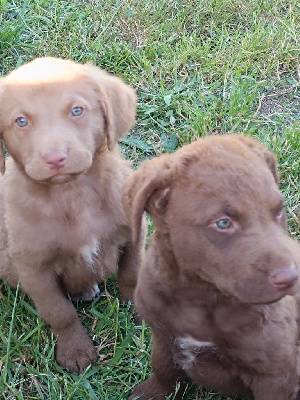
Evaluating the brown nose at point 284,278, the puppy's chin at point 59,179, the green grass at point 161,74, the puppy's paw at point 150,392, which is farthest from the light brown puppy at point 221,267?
the green grass at point 161,74

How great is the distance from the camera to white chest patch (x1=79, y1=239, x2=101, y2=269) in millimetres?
3981

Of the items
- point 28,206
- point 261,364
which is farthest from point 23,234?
point 261,364

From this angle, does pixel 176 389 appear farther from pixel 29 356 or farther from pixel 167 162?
pixel 167 162

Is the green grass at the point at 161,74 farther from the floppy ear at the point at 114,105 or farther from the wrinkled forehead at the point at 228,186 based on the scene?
the wrinkled forehead at the point at 228,186

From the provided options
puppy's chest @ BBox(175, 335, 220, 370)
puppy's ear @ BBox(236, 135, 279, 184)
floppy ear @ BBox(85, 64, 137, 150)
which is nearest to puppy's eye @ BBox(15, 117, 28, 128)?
floppy ear @ BBox(85, 64, 137, 150)

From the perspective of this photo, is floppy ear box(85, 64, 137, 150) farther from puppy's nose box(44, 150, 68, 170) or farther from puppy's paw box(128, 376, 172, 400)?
puppy's paw box(128, 376, 172, 400)

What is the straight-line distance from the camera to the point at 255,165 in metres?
2.94

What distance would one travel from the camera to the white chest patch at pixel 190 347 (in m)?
3.29

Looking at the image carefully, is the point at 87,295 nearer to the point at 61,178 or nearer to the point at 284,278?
the point at 61,178

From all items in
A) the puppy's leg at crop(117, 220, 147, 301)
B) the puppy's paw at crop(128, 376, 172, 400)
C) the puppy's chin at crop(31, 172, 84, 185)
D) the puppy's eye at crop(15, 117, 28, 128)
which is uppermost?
the puppy's eye at crop(15, 117, 28, 128)

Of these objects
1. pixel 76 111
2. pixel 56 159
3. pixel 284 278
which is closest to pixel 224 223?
pixel 284 278

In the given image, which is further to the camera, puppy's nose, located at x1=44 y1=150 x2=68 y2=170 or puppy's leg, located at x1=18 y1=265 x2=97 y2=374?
puppy's leg, located at x1=18 y1=265 x2=97 y2=374

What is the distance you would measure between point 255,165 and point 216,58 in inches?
137

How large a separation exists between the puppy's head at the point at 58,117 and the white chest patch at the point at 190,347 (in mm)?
1059
